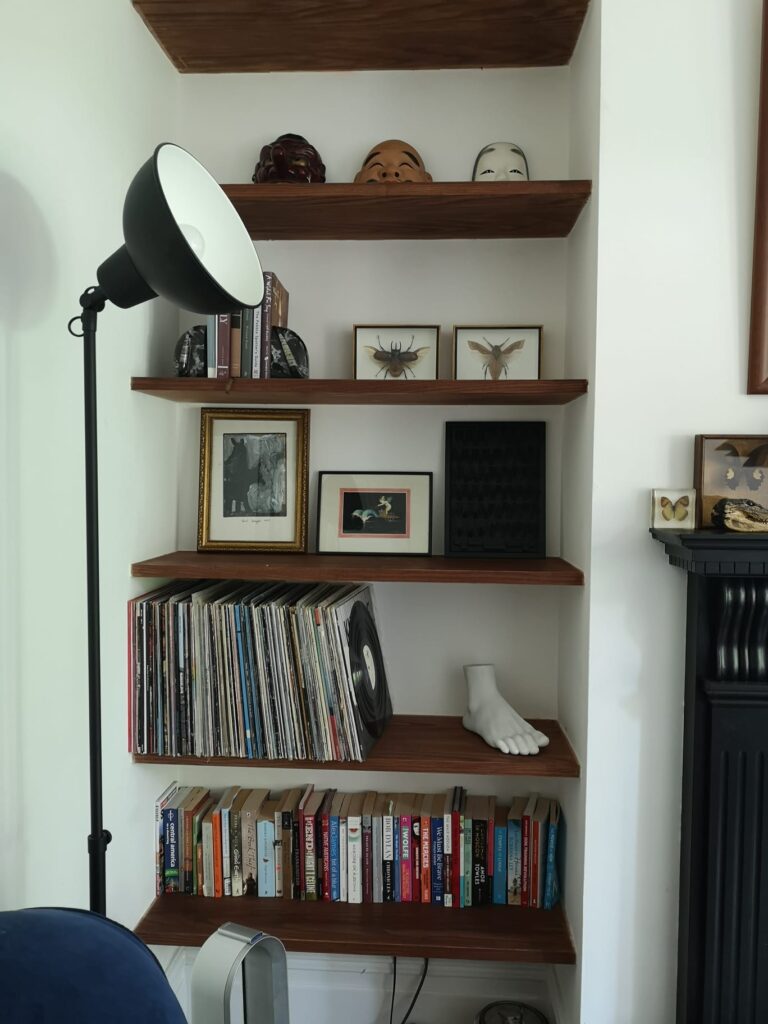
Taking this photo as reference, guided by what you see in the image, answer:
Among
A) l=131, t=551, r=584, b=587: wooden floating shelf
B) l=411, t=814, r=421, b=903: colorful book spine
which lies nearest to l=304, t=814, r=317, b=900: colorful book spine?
l=411, t=814, r=421, b=903: colorful book spine

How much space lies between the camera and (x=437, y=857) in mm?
1688

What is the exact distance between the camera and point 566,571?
1.51m

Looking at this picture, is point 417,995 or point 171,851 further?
point 417,995

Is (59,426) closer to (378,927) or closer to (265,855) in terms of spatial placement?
(265,855)

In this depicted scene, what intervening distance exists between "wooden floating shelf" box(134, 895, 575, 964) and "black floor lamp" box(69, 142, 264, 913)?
23.3 inches

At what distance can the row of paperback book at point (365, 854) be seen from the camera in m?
1.68

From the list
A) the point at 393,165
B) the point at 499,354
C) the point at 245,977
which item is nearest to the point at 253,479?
the point at 499,354

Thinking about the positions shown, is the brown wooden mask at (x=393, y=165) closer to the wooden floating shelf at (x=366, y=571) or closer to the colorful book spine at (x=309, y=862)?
the wooden floating shelf at (x=366, y=571)

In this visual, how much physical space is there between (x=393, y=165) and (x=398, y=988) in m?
1.92

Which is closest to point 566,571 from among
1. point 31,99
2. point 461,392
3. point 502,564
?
point 502,564

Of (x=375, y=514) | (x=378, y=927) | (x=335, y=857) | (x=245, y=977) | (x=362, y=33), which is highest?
(x=362, y=33)

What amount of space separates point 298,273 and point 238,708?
102cm

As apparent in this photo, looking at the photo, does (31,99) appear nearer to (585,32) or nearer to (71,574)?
(71,574)

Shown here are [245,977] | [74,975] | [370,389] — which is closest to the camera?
[74,975]
